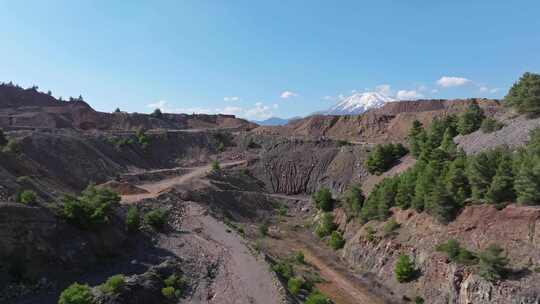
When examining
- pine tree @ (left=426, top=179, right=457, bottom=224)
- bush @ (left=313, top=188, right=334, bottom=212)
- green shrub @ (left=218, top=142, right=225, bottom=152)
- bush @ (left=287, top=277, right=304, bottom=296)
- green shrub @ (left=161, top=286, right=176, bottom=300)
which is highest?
green shrub @ (left=218, top=142, right=225, bottom=152)

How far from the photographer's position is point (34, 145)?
50.5 meters

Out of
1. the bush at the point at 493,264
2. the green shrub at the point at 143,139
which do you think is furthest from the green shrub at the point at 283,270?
the green shrub at the point at 143,139

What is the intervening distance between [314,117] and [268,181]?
93.8 feet

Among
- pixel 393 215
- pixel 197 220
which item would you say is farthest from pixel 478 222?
pixel 197 220

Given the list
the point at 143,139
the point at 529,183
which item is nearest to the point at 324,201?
the point at 529,183

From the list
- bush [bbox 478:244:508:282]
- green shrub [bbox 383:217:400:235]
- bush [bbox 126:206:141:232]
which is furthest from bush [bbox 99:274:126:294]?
green shrub [bbox 383:217:400:235]

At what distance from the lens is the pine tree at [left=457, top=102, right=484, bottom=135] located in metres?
42.2

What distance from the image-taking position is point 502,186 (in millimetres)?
27484

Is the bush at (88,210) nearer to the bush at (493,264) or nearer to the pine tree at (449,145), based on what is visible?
the bush at (493,264)

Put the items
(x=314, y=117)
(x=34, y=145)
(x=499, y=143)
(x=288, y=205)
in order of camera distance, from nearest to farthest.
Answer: (x=499, y=143) → (x=34, y=145) → (x=288, y=205) → (x=314, y=117)

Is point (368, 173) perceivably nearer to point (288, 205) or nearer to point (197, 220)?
point (288, 205)

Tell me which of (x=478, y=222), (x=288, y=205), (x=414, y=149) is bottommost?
(x=288, y=205)

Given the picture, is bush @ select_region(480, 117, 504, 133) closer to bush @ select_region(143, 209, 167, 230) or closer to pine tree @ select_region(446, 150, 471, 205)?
pine tree @ select_region(446, 150, 471, 205)

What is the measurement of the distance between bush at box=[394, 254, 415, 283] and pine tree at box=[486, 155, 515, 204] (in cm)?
700
